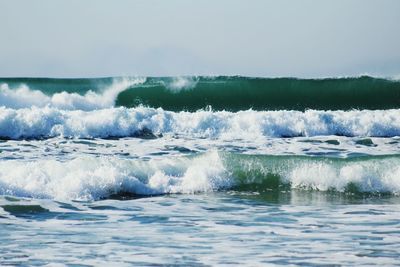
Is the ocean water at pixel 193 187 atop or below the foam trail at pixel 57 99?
below

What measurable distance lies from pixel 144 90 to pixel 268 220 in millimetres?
18963

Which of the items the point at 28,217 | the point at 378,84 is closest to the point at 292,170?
the point at 28,217

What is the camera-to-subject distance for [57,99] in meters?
25.5

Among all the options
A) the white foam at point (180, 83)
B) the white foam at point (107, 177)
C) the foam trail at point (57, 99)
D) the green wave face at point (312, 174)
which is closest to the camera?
the white foam at point (107, 177)

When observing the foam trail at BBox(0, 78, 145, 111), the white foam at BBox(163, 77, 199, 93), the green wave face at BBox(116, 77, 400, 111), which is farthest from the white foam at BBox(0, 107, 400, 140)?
the white foam at BBox(163, 77, 199, 93)

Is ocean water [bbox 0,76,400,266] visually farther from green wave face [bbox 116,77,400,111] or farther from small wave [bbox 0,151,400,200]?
green wave face [bbox 116,77,400,111]

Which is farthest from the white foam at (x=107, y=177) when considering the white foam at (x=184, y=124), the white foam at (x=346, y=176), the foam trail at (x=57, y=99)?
the foam trail at (x=57, y=99)

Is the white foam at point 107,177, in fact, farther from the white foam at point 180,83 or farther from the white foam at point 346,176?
the white foam at point 180,83

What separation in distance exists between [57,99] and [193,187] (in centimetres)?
1463

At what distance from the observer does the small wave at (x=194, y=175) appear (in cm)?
1096

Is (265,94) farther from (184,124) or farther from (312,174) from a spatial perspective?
(312,174)

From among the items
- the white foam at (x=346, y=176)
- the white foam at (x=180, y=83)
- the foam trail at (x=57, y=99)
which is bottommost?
the white foam at (x=346, y=176)

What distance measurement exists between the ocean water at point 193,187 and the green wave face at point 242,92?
4.24ft

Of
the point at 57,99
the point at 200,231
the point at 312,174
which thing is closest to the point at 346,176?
the point at 312,174
